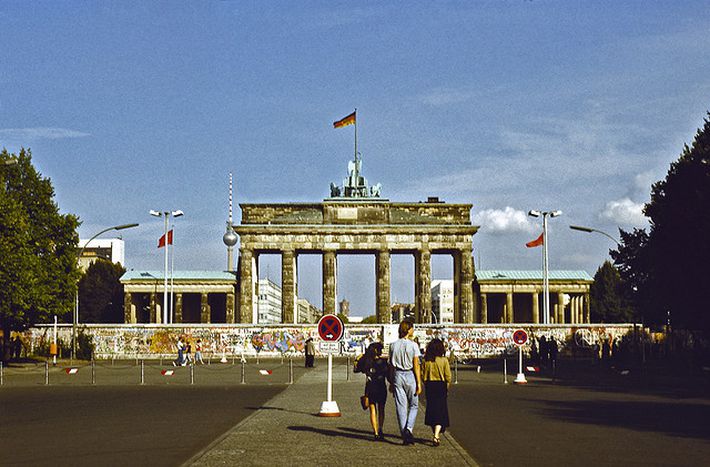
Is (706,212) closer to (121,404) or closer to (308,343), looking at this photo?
(308,343)

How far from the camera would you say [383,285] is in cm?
9281

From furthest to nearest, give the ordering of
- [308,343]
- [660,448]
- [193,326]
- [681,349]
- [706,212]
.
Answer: [193,326], [681,349], [308,343], [706,212], [660,448]

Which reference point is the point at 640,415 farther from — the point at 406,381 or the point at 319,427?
the point at 406,381

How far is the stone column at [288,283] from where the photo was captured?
9119cm

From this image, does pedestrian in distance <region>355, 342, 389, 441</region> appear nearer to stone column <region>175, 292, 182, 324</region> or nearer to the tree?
the tree

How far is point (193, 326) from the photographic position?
69.1m

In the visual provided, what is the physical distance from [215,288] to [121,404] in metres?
73.4

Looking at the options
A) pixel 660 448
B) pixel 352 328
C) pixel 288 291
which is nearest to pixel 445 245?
pixel 288 291

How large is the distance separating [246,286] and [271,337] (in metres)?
23.1

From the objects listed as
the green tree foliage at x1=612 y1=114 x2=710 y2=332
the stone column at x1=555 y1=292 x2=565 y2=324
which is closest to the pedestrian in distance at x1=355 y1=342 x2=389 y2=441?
the green tree foliage at x1=612 y1=114 x2=710 y2=332

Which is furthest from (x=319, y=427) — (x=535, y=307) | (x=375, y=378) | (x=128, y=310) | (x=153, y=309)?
(x=535, y=307)

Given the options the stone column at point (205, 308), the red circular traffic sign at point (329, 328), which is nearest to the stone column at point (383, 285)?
the stone column at point (205, 308)

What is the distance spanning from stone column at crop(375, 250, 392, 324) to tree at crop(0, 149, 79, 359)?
137ft

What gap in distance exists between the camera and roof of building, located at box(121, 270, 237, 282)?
10031 centimetres
